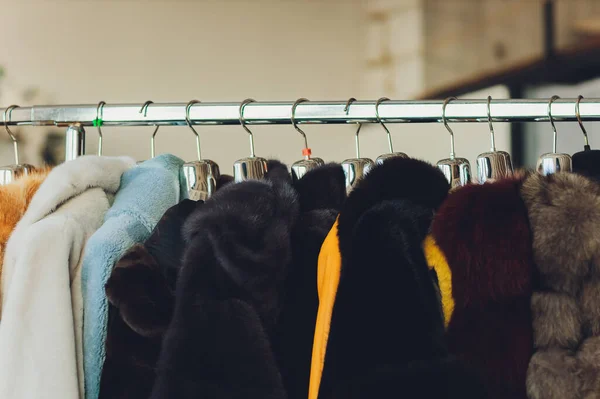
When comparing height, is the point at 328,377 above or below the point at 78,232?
below

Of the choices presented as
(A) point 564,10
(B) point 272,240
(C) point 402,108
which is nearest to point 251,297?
(B) point 272,240

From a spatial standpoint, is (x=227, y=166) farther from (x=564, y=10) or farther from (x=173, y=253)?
(x=173, y=253)

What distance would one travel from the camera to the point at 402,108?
0.78m

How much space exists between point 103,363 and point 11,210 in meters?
0.20

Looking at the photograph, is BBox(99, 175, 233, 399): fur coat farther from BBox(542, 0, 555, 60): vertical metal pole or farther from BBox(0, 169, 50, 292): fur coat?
BBox(542, 0, 555, 60): vertical metal pole


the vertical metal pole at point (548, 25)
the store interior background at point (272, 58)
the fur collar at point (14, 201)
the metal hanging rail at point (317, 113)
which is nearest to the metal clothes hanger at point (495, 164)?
the metal hanging rail at point (317, 113)

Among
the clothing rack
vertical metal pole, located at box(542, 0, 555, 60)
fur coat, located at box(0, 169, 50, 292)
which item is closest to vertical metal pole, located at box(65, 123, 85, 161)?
the clothing rack

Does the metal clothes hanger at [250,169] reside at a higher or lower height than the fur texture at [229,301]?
higher

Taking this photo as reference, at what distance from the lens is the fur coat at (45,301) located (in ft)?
2.08

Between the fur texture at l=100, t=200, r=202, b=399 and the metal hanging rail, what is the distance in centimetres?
22

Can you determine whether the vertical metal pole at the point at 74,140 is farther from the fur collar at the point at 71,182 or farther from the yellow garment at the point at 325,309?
the yellow garment at the point at 325,309

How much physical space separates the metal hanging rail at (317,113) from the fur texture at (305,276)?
10 cm

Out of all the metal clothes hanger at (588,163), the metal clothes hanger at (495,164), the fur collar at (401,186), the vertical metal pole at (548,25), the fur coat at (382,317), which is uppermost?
the vertical metal pole at (548,25)

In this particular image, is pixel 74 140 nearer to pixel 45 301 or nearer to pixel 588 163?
pixel 45 301
